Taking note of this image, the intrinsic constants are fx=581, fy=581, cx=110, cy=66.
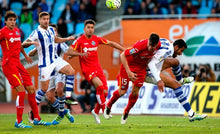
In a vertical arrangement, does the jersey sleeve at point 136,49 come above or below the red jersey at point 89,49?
above

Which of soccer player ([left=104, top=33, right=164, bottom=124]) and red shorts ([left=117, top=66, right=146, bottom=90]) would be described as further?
red shorts ([left=117, top=66, right=146, bottom=90])

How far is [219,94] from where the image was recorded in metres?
18.2

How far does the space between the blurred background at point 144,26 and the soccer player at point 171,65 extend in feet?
24.1

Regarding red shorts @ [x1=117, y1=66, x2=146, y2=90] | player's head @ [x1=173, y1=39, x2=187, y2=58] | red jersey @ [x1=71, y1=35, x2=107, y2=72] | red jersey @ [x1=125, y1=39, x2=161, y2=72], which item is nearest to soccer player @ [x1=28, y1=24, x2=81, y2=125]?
red jersey @ [x1=71, y1=35, x2=107, y2=72]

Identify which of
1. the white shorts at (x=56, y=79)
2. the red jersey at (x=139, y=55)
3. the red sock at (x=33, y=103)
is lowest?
the red sock at (x=33, y=103)

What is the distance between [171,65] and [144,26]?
35.0 ft

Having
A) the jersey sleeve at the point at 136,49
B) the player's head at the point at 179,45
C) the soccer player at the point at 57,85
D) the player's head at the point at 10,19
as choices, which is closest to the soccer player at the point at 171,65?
the player's head at the point at 179,45

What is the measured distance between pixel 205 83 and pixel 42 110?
18.8 ft

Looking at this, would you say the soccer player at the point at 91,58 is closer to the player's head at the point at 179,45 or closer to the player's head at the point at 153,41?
the player's head at the point at 179,45

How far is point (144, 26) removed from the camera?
24.5m

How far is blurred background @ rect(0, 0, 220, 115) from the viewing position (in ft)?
74.6

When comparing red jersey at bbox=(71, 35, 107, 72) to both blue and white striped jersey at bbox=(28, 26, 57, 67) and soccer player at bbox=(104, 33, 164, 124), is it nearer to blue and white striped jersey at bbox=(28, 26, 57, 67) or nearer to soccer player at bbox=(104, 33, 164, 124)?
soccer player at bbox=(104, 33, 164, 124)

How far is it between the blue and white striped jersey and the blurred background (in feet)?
28.4

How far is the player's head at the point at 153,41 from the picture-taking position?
1245cm
